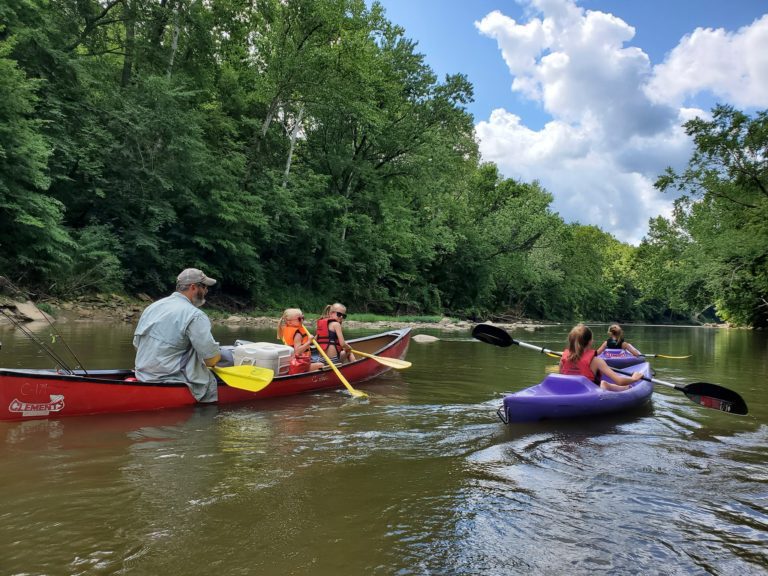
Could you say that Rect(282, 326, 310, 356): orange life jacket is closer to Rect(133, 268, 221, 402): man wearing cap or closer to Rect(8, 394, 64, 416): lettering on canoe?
Rect(133, 268, 221, 402): man wearing cap

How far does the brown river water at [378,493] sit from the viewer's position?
2.56 metres

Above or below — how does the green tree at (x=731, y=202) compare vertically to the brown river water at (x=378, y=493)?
above

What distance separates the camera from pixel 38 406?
4816 mm

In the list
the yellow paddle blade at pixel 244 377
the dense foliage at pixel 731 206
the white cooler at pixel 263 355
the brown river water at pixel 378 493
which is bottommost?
the brown river water at pixel 378 493

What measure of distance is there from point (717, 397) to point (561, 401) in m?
2.09

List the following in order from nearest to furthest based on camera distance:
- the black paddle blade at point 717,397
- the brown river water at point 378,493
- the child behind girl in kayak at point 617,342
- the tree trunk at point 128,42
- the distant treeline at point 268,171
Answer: the brown river water at point 378,493 → the black paddle blade at point 717,397 → the child behind girl in kayak at point 617,342 → the distant treeline at point 268,171 → the tree trunk at point 128,42

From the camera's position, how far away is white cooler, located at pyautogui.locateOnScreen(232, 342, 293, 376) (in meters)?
6.38

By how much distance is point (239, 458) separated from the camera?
4117mm

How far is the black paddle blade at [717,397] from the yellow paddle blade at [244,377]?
16.5 ft

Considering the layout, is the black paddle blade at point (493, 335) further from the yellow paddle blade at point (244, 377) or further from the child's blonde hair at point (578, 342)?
the yellow paddle blade at point (244, 377)

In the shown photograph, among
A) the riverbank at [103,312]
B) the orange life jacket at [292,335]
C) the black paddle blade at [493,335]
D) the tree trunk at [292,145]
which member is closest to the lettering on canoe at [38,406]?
the orange life jacket at [292,335]

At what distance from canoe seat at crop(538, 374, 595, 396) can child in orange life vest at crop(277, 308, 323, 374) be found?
3.32 metres

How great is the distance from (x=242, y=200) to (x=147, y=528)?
19.8 metres

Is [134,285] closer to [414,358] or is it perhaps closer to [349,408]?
[414,358]
